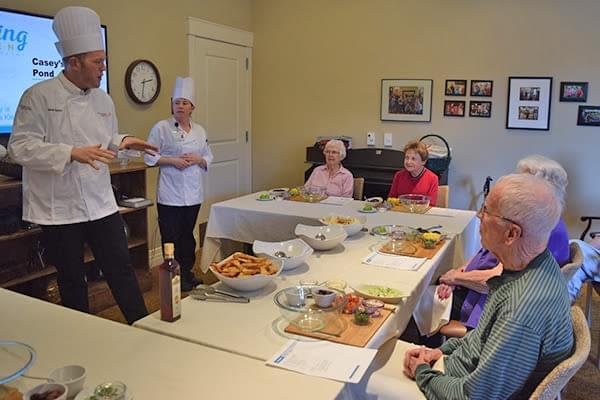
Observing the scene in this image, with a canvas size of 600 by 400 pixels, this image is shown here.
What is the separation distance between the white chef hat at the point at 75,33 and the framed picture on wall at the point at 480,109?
136 inches

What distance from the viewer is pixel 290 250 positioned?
2.30 metres

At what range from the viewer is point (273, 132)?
225 inches

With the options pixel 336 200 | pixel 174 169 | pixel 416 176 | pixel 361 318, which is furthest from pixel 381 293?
pixel 174 169

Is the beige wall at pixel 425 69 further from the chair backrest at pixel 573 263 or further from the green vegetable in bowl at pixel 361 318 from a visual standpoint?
the green vegetable in bowl at pixel 361 318

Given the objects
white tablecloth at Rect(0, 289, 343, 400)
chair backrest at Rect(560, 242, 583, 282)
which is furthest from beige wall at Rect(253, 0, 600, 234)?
white tablecloth at Rect(0, 289, 343, 400)

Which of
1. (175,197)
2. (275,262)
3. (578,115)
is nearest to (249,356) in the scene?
(275,262)

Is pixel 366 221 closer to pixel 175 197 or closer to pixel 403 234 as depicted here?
pixel 403 234

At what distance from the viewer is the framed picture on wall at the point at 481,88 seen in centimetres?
468

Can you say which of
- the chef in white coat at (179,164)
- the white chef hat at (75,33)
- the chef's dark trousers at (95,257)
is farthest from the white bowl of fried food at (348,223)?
the white chef hat at (75,33)

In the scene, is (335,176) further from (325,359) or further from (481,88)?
(325,359)

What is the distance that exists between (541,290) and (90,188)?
182 centimetres

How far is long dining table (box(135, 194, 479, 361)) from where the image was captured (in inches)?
60.4

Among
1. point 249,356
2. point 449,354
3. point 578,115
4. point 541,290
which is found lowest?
point 449,354

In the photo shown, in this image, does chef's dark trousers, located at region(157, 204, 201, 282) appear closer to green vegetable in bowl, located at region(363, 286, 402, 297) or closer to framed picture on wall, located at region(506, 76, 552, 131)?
green vegetable in bowl, located at region(363, 286, 402, 297)
